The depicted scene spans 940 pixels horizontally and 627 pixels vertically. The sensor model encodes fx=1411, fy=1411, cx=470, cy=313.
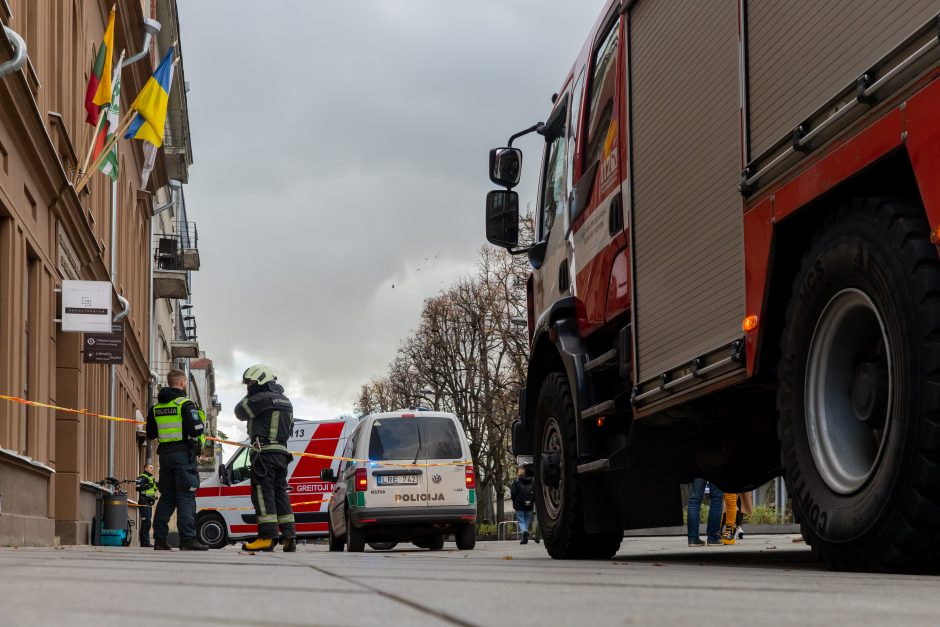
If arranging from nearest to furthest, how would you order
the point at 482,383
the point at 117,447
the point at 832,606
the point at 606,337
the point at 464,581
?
1. the point at 832,606
2. the point at 464,581
3. the point at 606,337
4. the point at 117,447
5. the point at 482,383

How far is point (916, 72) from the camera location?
16.2 feet

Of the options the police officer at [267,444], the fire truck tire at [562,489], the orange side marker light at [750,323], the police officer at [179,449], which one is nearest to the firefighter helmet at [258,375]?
the police officer at [267,444]

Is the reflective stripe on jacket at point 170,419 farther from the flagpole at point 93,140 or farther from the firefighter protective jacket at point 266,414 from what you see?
the flagpole at point 93,140

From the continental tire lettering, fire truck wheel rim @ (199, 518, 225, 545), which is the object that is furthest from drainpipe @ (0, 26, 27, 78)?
fire truck wheel rim @ (199, 518, 225, 545)

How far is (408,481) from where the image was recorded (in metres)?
18.7

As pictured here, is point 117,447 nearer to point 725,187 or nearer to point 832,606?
→ point 725,187

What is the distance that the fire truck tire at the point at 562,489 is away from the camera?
30.3 ft

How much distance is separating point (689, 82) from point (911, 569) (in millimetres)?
2992

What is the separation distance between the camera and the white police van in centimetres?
1856

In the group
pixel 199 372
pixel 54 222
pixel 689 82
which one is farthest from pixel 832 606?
pixel 199 372

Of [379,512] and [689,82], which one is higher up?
[689,82]

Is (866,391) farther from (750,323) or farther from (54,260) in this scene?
(54,260)

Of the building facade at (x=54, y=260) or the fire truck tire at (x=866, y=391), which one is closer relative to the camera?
the fire truck tire at (x=866, y=391)

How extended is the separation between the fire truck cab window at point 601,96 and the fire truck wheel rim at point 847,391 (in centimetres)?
333
